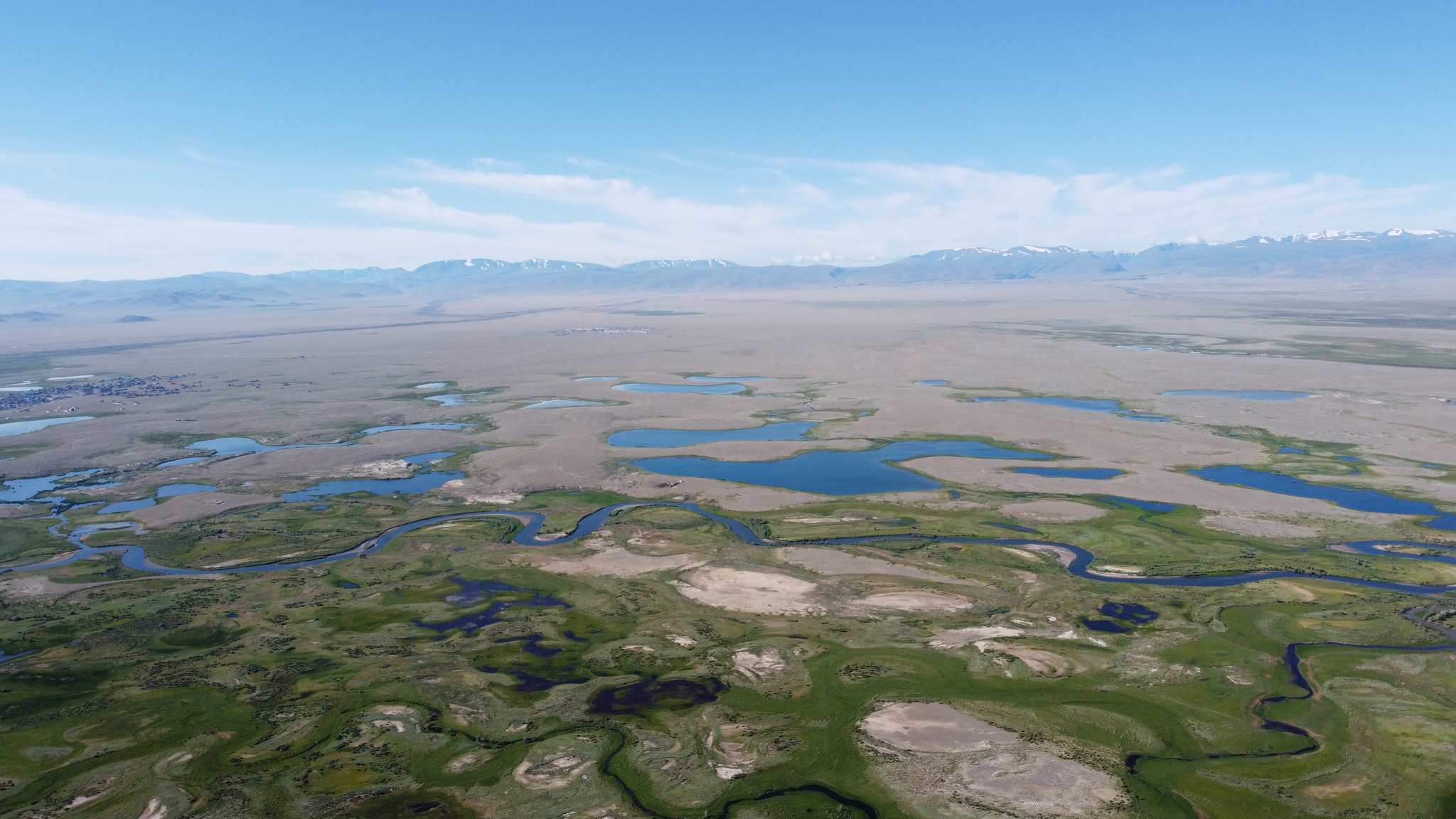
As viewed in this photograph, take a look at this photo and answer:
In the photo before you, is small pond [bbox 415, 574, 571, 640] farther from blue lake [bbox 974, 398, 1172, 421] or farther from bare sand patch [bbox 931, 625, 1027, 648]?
blue lake [bbox 974, 398, 1172, 421]

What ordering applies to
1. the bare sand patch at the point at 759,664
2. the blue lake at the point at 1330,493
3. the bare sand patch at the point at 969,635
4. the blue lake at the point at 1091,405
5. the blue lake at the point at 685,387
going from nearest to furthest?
the bare sand patch at the point at 759,664, the bare sand patch at the point at 969,635, the blue lake at the point at 1330,493, the blue lake at the point at 1091,405, the blue lake at the point at 685,387

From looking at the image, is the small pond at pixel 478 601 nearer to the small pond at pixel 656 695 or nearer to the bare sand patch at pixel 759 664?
the small pond at pixel 656 695

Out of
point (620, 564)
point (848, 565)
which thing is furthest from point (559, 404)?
point (848, 565)

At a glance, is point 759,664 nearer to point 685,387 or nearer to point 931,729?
point 931,729

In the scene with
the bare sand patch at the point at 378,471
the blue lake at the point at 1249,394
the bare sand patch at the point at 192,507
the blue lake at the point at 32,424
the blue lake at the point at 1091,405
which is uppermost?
the blue lake at the point at 1249,394

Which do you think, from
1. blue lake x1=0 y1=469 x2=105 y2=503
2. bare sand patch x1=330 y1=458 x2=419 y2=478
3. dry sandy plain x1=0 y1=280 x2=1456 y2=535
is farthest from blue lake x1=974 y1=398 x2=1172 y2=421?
blue lake x1=0 y1=469 x2=105 y2=503

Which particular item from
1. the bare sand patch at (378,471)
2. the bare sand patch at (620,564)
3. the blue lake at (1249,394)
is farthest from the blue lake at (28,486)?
the blue lake at (1249,394)
